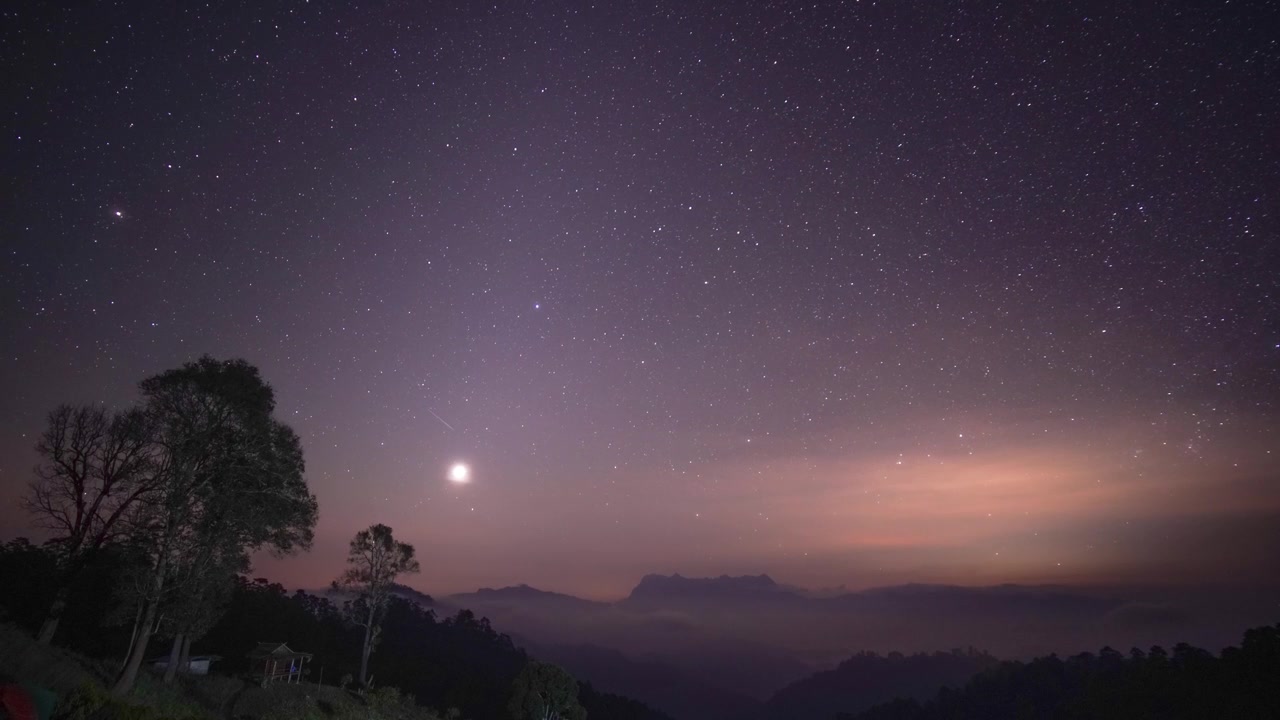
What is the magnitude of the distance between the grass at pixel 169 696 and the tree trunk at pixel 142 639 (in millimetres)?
352

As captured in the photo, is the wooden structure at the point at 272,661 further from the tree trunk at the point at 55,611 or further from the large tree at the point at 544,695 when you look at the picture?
the large tree at the point at 544,695

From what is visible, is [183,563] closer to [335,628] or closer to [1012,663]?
[335,628]

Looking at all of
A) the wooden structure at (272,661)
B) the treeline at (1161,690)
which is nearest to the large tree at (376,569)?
the wooden structure at (272,661)

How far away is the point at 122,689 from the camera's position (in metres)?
15.3

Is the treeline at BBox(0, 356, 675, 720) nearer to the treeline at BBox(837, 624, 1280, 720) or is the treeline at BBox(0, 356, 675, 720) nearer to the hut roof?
the hut roof

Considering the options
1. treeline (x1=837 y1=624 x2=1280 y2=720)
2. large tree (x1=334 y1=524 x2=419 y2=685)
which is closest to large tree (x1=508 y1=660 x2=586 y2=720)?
large tree (x1=334 y1=524 x2=419 y2=685)

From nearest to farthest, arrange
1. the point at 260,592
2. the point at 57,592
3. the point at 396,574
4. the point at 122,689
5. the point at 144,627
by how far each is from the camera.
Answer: the point at 122,689, the point at 144,627, the point at 57,592, the point at 396,574, the point at 260,592

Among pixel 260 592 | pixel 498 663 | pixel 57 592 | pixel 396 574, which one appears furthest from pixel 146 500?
pixel 498 663

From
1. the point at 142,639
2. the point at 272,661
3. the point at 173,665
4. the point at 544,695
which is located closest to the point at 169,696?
the point at 142,639

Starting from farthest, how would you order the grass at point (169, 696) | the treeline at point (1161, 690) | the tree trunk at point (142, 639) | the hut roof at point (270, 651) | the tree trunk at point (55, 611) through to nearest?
the treeline at point (1161, 690)
the hut roof at point (270, 651)
the tree trunk at point (55, 611)
the tree trunk at point (142, 639)
the grass at point (169, 696)

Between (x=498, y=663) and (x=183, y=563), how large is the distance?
8399 centimetres

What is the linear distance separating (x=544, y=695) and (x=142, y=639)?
32631mm

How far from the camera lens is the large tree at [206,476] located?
1731cm

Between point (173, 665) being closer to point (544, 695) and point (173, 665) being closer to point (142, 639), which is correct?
point (142, 639)
